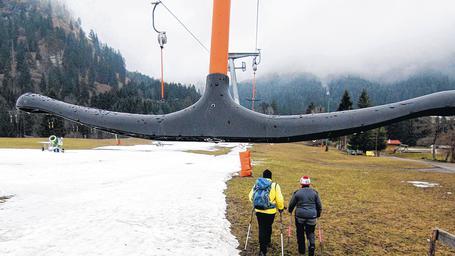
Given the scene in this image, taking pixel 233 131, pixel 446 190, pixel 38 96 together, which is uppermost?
pixel 38 96

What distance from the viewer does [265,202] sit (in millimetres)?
7805

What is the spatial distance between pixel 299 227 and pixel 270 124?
7577 mm

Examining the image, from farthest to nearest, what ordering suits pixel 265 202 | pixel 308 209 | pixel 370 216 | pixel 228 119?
pixel 370 216 < pixel 308 209 < pixel 265 202 < pixel 228 119

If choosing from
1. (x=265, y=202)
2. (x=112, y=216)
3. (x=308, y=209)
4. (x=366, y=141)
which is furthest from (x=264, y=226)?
(x=366, y=141)

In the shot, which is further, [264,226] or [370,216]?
[370,216]

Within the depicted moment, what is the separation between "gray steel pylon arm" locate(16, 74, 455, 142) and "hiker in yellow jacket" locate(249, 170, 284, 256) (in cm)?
660

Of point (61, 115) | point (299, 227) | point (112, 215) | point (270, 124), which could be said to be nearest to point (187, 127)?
point (270, 124)

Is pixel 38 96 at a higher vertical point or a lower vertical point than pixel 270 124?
higher

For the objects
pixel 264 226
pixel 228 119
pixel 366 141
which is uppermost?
pixel 228 119

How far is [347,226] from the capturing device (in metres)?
11.0

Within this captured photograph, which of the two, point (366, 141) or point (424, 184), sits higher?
point (366, 141)

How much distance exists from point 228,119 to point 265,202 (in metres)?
6.78

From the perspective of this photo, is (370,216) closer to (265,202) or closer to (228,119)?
(265,202)

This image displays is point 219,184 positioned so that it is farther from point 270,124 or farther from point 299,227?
point 270,124
